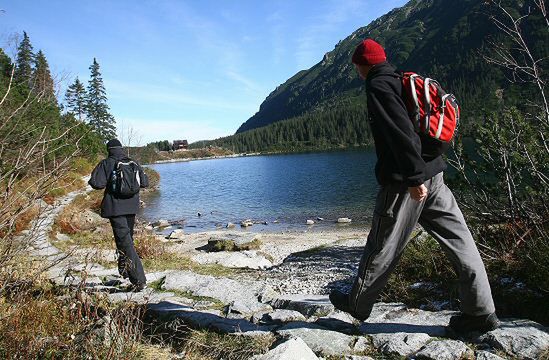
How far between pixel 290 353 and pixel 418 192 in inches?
53.1

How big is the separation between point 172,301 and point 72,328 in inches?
63.5

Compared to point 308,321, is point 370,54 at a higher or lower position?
higher

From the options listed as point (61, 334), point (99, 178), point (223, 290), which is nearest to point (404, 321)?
point (223, 290)

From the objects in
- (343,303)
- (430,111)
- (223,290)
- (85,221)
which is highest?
(430,111)

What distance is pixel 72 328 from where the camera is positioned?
9.98 ft

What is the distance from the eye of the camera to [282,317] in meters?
3.75

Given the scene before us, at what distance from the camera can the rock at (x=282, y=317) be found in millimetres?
3709

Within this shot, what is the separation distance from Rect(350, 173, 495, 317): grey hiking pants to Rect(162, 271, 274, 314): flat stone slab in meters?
1.67

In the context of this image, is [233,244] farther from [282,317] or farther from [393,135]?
[393,135]

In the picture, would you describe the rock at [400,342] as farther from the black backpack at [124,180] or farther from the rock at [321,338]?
the black backpack at [124,180]

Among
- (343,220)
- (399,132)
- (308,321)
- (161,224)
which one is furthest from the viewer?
(161,224)

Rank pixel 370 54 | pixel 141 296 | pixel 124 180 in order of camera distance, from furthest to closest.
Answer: pixel 124 180
pixel 141 296
pixel 370 54

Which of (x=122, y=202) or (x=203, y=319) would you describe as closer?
(x=203, y=319)

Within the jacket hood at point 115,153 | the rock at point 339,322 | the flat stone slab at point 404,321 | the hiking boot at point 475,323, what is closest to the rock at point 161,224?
the jacket hood at point 115,153
